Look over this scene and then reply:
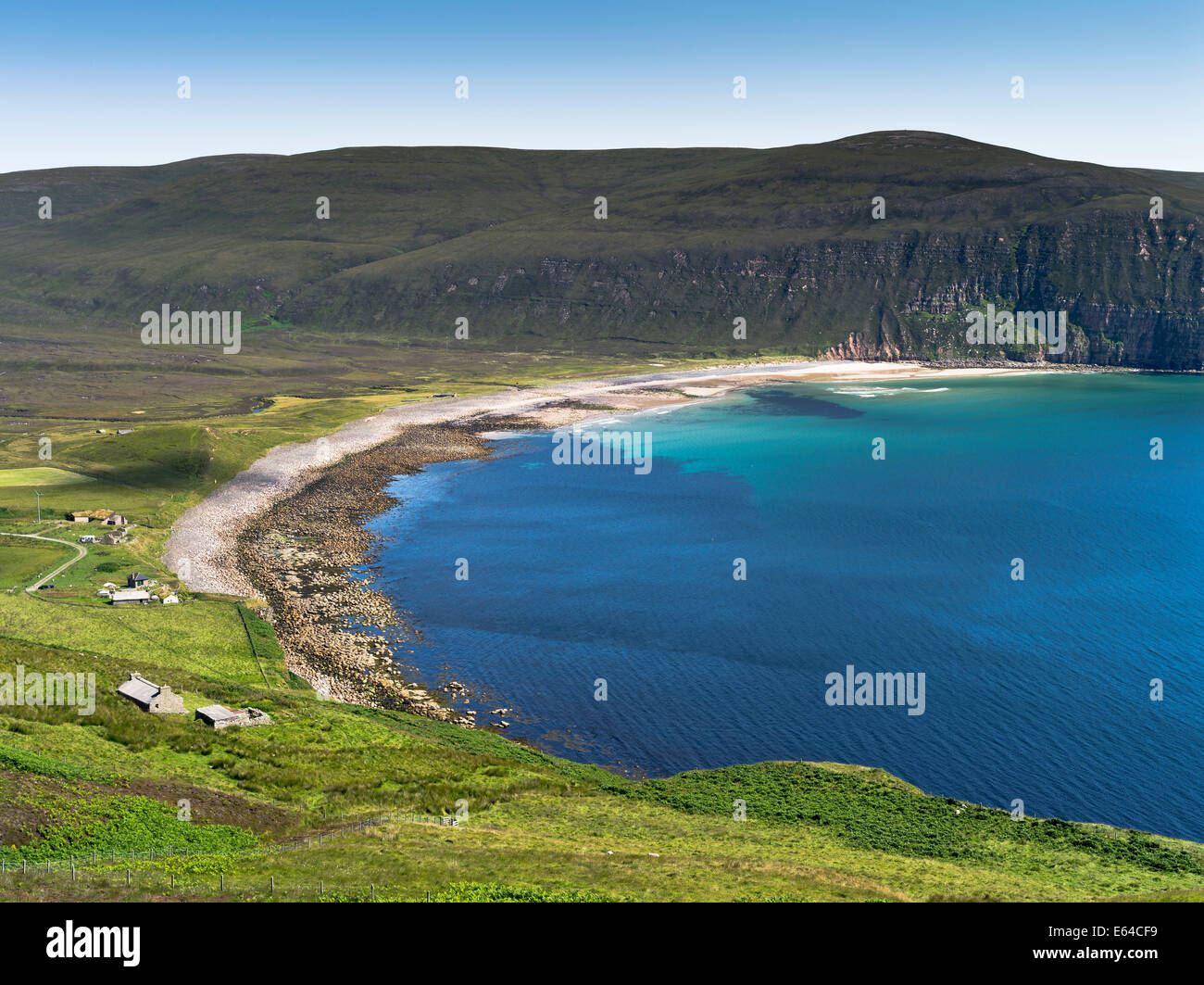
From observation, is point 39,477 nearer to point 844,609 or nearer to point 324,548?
point 324,548

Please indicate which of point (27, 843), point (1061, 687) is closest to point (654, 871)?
point (27, 843)

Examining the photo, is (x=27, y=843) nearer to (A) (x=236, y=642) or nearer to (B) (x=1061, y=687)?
(A) (x=236, y=642)

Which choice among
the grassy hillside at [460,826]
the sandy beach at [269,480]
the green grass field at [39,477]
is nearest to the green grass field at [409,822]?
the grassy hillside at [460,826]

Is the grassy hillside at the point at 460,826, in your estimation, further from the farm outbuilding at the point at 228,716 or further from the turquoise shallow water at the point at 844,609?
the turquoise shallow water at the point at 844,609

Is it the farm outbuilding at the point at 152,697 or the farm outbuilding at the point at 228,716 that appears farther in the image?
the farm outbuilding at the point at 152,697

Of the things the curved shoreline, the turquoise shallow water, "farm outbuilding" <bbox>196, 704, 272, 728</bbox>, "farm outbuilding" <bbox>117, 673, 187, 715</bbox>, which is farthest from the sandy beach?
"farm outbuilding" <bbox>196, 704, 272, 728</bbox>

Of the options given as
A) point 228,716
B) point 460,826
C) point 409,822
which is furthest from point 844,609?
point 409,822
